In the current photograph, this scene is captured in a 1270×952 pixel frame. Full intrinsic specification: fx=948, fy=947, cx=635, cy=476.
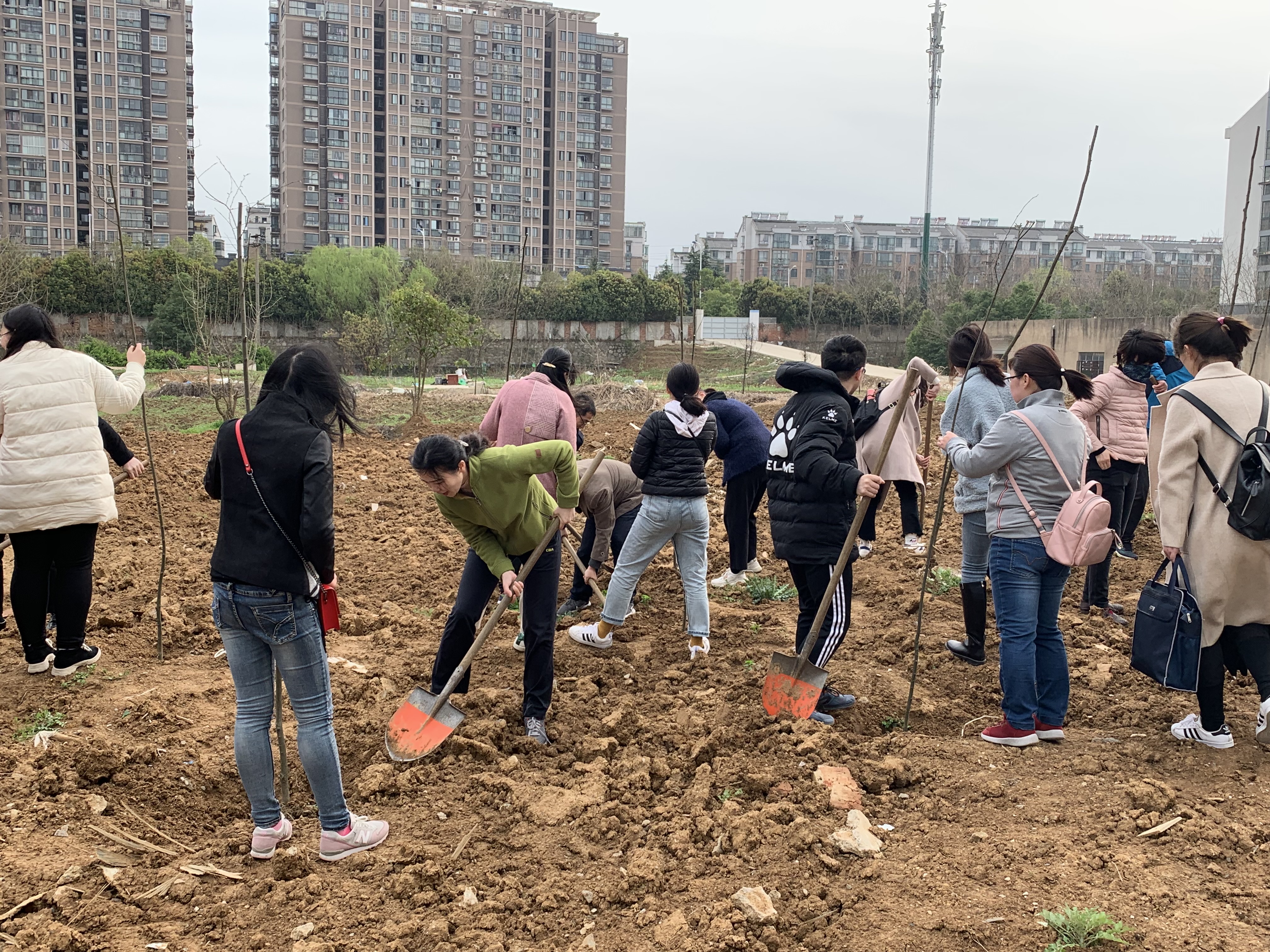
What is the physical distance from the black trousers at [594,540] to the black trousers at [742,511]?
0.94 metres

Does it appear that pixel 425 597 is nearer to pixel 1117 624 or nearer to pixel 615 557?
pixel 615 557

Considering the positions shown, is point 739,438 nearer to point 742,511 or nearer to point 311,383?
point 742,511

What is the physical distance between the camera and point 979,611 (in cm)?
515

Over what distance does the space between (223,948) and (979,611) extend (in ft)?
12.9

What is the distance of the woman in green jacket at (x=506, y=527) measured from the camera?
378 centimetres

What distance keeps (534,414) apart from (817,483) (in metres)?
1.79

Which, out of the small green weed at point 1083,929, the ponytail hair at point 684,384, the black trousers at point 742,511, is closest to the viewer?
the small green weed at point 1083,929

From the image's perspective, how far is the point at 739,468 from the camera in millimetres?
6793

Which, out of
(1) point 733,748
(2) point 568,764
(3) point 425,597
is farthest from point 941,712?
(3) point 425,597

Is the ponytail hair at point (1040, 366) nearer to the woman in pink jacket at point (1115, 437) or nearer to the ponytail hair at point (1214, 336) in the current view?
the ponytail hair at point (1214, 336)

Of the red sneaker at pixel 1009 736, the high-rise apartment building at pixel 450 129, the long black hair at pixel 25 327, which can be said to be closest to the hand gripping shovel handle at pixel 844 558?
the red sneaker at pixel 1009 736

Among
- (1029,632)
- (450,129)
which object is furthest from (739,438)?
(450,129)

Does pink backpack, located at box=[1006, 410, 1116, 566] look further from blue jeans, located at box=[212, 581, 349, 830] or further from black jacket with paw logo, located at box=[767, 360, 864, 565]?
blue jeans, located at box=[212, 581, 349, 830]

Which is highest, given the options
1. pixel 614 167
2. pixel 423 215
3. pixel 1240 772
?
pixel 614 167
